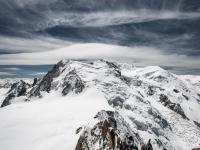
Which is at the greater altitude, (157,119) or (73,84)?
(73,84)

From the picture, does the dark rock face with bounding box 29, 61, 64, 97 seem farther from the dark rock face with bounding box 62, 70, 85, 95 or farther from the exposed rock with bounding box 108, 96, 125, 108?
the exposed rock with bounding box 108, 96, 125, 108

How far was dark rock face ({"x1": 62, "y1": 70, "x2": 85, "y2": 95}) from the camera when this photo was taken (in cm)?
13801

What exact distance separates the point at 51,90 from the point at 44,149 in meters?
106

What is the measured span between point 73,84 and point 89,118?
235ft

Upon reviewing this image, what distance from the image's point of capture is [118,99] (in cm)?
12656

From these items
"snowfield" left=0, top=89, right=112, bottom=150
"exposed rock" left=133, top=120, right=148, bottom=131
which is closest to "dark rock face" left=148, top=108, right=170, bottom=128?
"exposed rock" left=133, top=120, right=148, bottom=131

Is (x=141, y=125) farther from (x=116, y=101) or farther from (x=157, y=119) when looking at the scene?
(x=157, y=119)

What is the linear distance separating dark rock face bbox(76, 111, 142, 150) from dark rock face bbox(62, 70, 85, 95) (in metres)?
83.6

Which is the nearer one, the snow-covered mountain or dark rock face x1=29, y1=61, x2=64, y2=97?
the snow-covered mountain

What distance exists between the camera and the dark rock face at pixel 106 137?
47625 mm

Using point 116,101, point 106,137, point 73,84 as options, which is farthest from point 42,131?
point 73,84

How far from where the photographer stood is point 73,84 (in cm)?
14400

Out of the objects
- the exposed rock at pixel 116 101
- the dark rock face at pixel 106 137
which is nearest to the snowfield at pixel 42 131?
the dark rock face at pixel 106 137

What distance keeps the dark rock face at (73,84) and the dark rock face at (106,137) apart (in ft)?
274
